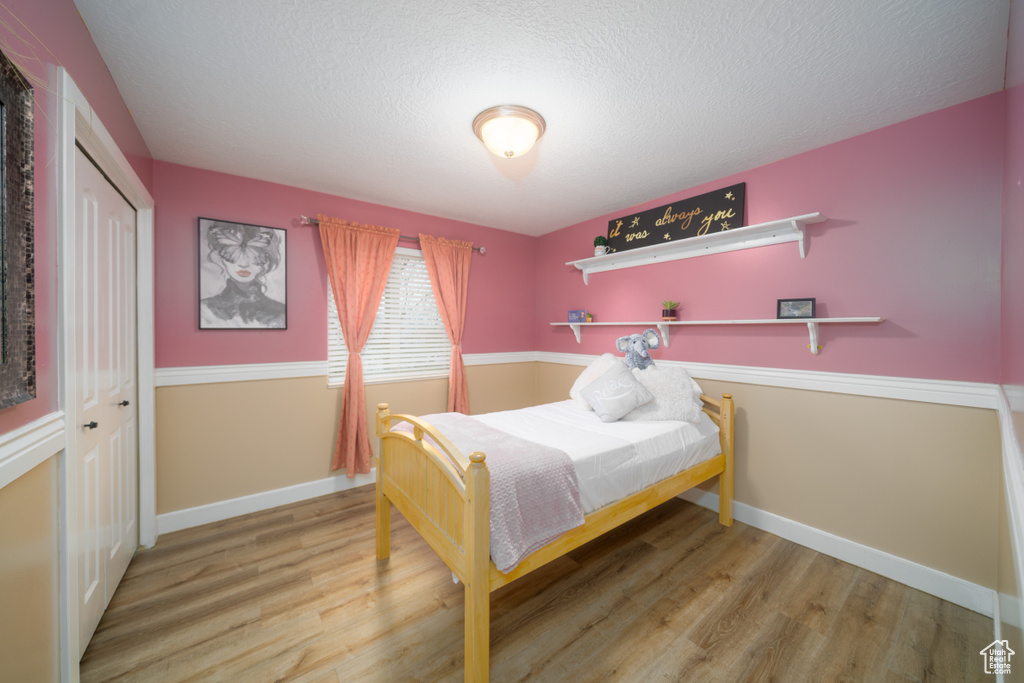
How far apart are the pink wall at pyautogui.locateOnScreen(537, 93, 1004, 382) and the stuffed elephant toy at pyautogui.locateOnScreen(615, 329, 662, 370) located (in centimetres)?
31

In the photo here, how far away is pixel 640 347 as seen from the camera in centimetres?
313

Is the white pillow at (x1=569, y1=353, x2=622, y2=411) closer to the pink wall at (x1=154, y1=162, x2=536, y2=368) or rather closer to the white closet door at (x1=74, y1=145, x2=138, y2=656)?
the pink wall at (x1=154, y1=162, x2=536, y2=368)

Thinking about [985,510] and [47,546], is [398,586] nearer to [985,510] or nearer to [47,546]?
[47,546]

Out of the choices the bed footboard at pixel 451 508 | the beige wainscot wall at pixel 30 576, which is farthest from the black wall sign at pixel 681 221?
the beige wainscot wall at pixel 30 576

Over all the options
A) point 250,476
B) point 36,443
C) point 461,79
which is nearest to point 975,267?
point 461,79

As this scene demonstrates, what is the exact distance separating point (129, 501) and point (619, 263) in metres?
4.05

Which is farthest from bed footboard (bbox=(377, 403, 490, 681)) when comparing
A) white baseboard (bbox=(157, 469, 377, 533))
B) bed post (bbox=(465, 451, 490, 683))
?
white baseboard (bbox=(157, 469, 377, 533))

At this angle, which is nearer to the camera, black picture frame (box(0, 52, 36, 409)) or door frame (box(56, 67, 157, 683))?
black picture frame (box(0, 52, 36, 409))

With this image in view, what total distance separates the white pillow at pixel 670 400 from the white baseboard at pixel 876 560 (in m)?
0.91

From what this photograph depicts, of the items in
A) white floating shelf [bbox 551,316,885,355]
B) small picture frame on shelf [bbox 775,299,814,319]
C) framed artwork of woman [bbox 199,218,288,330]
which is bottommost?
white floating shelf [bbox 551,316,885,355]

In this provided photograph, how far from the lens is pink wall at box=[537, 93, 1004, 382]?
1.89m

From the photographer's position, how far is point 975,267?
189cm

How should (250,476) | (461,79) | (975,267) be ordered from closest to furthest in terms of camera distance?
(461,79) → (975,267) → (250,476)

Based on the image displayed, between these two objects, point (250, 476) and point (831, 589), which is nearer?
point (831, 589)
